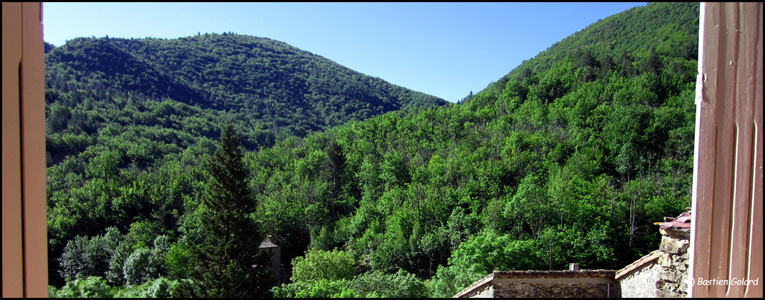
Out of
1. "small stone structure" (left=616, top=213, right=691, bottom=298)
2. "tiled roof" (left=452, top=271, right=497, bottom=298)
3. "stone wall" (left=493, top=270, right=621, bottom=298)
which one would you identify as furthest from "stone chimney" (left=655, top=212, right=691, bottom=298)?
"tiled roof" (left=452, top=271, right=497, bottom=298)

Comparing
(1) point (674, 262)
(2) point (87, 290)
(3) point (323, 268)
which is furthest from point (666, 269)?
(3) point (323, 268)

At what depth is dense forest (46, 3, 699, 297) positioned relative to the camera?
71.6ft

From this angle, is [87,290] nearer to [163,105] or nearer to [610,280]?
[610,280]

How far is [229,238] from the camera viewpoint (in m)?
13.0

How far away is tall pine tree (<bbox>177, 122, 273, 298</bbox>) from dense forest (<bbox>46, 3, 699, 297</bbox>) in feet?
1.25

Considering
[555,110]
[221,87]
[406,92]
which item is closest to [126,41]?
[221,87]

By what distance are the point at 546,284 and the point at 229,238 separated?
34.7 feet

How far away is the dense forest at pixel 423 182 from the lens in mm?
21828

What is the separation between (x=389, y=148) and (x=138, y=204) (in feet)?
80.1

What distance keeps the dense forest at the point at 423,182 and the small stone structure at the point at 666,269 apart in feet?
9.85

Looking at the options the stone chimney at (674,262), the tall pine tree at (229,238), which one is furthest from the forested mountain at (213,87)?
the stone chimney at (674,262)

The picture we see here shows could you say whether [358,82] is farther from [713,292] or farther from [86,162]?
[713,292]

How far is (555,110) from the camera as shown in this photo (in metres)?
42.0

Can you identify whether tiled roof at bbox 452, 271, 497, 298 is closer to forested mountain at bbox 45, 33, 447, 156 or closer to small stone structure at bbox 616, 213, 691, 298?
small stone structure at bbox 616, 213, 691, 298
